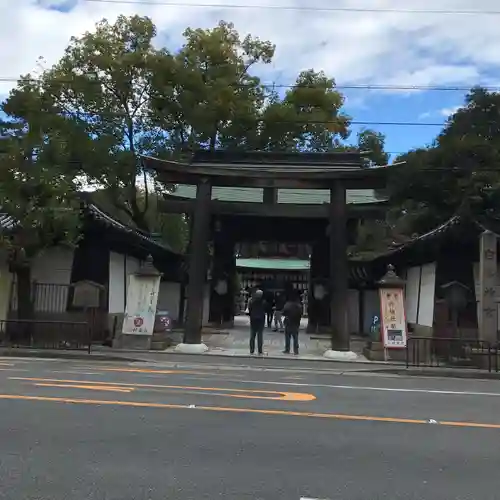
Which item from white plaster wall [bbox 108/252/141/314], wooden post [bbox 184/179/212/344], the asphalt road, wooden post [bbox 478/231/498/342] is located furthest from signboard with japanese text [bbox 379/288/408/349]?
white plaster wall [bbox 108/252/141/314]

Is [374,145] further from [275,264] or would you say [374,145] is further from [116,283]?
[116,283]

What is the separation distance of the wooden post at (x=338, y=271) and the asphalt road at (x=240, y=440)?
6.97 metres

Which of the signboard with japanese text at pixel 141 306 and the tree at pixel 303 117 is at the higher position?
the tree at pixel 303 117

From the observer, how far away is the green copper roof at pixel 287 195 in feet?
88.8

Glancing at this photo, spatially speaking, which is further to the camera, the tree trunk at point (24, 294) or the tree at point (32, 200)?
the tree trunk at point (24, 294)

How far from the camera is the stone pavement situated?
19000mm

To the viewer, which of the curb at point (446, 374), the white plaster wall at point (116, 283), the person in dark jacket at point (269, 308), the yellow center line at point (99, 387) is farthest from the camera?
the person in dark jacket at point (269, 308)

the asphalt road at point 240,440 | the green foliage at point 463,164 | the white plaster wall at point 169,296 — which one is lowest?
the asphalt road at point 240,440

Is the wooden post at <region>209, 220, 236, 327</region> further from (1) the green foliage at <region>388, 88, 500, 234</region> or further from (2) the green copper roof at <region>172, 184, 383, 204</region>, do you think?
(1) the green foliage at <region>388, 88, 500, 234</region>

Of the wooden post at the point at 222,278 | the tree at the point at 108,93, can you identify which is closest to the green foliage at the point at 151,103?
the tree at the point at 108,93

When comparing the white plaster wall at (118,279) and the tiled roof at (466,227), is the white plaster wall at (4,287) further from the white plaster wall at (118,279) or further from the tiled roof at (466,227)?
the tiled roof at (466,227)

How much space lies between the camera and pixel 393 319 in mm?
18406

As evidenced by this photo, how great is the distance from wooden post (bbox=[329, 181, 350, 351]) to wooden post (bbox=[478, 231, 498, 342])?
4097mm

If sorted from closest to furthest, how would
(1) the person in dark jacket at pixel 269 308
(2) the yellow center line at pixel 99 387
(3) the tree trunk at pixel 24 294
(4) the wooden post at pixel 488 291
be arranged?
(2) the yellow center line at pixel 99 387 < (4) the wooden post at pixel 488 291 < (3) the tree trunk at pixel 24 294 < (1) the person in dark jacket at pixel 269 308
